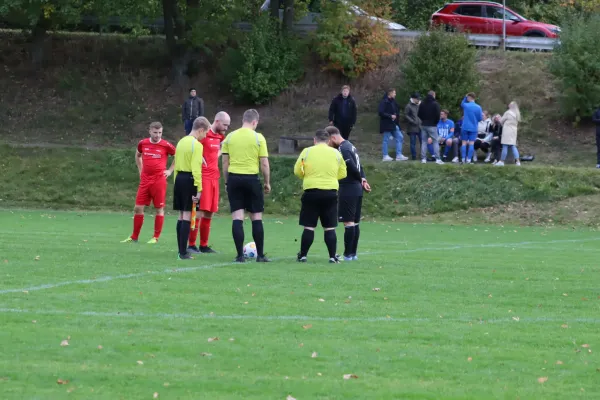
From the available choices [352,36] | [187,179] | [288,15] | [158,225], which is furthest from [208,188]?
[288,15]

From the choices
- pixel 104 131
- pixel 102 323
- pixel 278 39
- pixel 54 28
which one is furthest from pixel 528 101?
pixel 102 323

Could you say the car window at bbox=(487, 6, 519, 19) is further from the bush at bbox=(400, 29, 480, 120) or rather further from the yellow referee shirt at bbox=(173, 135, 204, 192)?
the yellow referee shirt at bbox=(173, 135, 204, 192)

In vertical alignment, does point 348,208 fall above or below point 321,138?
below

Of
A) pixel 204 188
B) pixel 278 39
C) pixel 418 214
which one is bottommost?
pixel 418 214

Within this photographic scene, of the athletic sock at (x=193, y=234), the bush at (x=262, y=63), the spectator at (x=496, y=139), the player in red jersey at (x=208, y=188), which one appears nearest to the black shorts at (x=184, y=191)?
the player in red jersey at (x=208, y=188)

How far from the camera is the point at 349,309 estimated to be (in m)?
10.9

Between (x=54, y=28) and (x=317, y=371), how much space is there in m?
37.9

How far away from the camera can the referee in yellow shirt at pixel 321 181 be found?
48.9 feet

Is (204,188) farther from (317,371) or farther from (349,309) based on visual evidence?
(317,371)

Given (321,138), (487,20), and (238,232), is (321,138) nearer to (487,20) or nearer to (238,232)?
(238,232)

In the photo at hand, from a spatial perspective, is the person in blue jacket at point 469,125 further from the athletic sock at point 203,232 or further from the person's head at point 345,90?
the athletic sock at point 203,232

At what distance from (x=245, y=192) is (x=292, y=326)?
5.17 meters

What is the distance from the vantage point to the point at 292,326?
988cm

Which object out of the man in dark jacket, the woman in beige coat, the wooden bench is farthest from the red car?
the man in dark jacket
